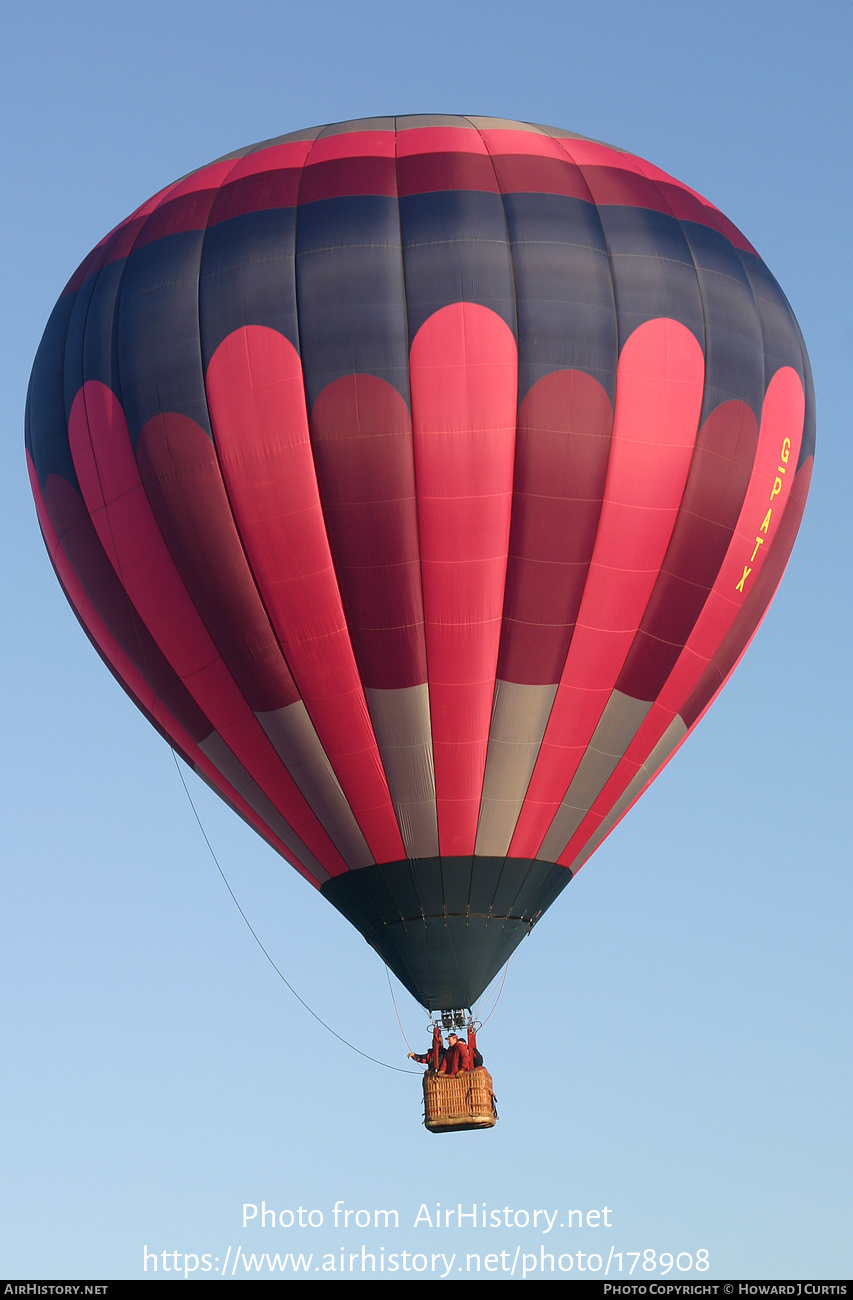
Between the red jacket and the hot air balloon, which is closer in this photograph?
the hot air balloon

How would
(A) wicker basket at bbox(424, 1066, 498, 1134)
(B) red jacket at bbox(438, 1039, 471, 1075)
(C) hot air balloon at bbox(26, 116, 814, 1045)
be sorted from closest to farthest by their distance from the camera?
(C) hot air balloon at bbox(26, 116, 814, 1045)
(A) wicker basket at bbox(424, 1066, 498, 1134)
(B) red jacket at bbox(438, 1039, 471, 1075)

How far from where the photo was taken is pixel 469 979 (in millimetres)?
19750

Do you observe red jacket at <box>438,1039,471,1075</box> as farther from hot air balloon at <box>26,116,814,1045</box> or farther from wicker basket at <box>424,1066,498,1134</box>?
hot air balloon at <box>26,116,814,1045</box>

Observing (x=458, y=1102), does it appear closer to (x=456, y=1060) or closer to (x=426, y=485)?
(x=456, y=1060)

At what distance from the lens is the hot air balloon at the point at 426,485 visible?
740 inches

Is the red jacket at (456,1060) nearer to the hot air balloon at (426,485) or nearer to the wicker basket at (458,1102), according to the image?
the wicker basket at (458,1102)

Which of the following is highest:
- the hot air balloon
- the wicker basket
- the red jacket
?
the hot air balloon

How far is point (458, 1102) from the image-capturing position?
19.3m

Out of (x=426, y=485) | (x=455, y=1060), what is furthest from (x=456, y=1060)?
(x=426, y=485)

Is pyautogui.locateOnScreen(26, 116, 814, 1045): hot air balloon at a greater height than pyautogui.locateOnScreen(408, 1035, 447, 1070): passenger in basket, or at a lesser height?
greater

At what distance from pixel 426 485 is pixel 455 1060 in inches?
198

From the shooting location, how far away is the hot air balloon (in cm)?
1880

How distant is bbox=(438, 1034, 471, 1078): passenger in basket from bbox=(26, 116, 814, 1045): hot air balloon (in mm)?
490

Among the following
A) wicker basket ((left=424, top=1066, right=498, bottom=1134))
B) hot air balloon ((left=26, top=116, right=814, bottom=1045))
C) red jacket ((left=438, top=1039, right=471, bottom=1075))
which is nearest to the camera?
hot air balloon ((left=26, top=116, right=814, bottom=1045))
